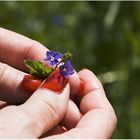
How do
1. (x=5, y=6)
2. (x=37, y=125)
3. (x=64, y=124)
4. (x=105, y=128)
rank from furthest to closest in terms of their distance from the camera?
(x=5, y=6) < (x=64, y=124) < (x=105, y=128) < (x=37, y=125)

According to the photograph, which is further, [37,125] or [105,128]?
[105,128]

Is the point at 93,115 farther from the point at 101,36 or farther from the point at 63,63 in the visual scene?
the point at 101,36

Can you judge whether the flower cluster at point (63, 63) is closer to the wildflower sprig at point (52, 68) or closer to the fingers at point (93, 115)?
the wildflower sprig at point (52, 68)

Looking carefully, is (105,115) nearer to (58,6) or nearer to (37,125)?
(37,125)

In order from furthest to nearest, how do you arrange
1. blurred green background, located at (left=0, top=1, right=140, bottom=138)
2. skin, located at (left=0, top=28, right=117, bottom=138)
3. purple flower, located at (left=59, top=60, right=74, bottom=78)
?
blurred green background, located at (left=0, top=1, right=140, bottom=138) → purple flower, located at (left=59, top=60, right=74, bottom=78) → skin, located at (left=0, top=28, right=117, bottom=138)

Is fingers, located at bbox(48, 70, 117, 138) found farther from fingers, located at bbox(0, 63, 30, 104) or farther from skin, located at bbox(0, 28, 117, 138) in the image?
fingers, located at bbox(0, 63, 30, 104)

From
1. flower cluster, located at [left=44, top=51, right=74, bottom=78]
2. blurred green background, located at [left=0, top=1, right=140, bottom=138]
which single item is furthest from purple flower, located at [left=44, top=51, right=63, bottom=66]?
blurred green background, located at [left=0, top=1, right=140, bottom=138]

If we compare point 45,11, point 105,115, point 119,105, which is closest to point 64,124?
point 105,115

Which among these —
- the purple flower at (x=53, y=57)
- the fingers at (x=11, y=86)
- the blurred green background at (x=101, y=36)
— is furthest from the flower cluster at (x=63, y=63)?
the blurred green background at (x=101, y=36)
